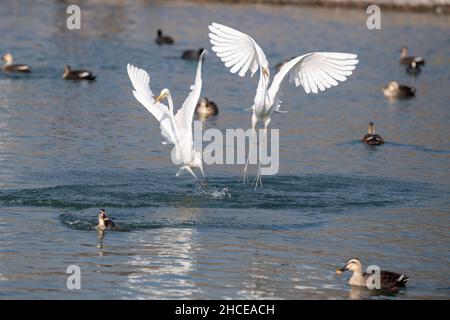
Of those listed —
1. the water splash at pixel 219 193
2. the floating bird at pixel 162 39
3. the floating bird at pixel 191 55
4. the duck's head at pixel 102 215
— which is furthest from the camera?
the floating bird at pixel 162 39

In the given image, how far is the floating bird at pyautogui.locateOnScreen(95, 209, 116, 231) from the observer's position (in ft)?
45.8

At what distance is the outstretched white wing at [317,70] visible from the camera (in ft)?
52.6

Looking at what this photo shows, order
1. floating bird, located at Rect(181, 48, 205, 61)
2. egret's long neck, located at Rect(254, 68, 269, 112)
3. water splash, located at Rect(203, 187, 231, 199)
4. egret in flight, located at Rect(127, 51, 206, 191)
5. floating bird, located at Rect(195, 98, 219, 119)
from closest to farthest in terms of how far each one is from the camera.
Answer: egret in flight, located at Rect(127, 51, 206, 191) < egret's long neck, located at Rect(254, 68, 269, 112) < water splash, located at Rect(203, 187, 231, 199) < floating bird, located at Rect(195, 98, 219, 119) < floating bird, located at Rect(181, 48, 205, 61)

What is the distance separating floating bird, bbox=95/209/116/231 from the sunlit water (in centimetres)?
17

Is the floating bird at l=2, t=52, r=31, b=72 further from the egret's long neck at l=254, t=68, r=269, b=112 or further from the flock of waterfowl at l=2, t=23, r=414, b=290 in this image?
the egret's long neck at l=254, t=68, r=269, b=112

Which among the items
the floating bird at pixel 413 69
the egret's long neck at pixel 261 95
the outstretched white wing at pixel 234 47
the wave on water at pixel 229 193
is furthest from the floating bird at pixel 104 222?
the floating bird at pixel 413 69

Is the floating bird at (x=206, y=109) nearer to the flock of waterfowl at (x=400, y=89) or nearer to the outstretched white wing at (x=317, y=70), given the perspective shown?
the flock of waterfowl at (x=400, y=89)

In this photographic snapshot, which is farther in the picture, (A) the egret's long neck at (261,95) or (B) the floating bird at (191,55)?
(B) the floating bird at (191,55)

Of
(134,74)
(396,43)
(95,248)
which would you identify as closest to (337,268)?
(95,248)

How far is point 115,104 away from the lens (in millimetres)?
24641

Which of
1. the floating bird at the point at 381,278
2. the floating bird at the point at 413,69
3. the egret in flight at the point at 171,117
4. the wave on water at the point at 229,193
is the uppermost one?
the floating bird at the point at 413,69

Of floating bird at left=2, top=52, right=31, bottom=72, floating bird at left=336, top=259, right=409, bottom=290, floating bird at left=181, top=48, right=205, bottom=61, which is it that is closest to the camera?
floating bird at left=336, top=259, right=409, bottom=290

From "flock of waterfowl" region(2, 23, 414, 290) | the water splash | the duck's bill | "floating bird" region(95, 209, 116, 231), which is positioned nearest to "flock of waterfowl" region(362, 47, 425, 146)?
"flock of waterfowl" region(2, 23, 414, 290)

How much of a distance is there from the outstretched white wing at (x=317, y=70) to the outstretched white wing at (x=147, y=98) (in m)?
1.69
